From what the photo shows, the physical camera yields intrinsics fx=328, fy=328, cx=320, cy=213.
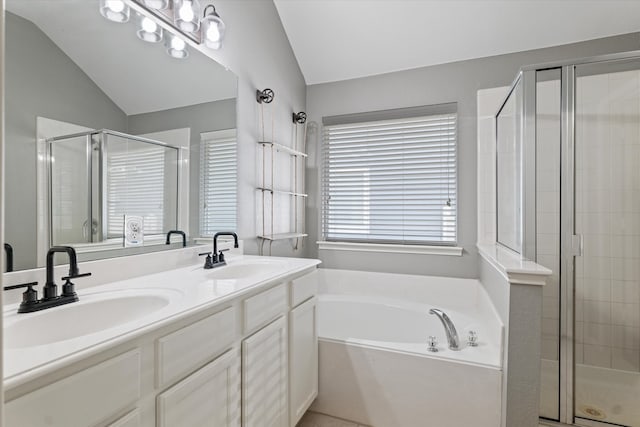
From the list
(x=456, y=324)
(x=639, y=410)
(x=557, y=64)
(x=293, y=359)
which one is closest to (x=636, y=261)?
(x=639, y=410)

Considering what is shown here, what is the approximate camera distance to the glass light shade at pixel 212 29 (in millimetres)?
1742

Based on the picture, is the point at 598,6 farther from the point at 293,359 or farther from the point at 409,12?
the point at 293,359

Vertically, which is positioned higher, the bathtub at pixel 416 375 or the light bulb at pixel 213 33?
the light bulb at pixel 213 33

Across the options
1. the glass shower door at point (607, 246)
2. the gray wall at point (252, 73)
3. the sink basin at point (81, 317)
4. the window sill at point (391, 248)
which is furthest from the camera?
the window sill at point (391, 248)

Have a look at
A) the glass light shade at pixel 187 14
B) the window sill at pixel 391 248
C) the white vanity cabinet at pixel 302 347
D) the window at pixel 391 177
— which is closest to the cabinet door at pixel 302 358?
the white vanity cabinet at pixel 302 347

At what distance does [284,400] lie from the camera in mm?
1533

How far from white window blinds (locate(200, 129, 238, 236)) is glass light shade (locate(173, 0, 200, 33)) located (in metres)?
0.53

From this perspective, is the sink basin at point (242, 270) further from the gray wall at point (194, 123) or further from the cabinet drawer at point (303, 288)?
the gray wall at point (194, 123)

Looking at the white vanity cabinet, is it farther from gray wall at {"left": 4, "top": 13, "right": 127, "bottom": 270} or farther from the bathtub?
gray wall at {"left": 4, "top": 13, "right": 127, "bottom": 270}

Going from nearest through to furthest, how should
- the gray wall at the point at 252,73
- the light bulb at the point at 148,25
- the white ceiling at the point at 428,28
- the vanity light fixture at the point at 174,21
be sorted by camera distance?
the vanity light fixture at the point at 174,21 → the light bulb at the point at 148,25 → the gray wall at the point at 252,73 → the white ceiling at the point at 428,28

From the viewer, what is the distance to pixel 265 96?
232cm

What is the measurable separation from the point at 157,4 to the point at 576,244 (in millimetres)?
2569

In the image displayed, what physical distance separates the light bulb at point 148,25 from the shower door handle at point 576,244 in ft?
8.09

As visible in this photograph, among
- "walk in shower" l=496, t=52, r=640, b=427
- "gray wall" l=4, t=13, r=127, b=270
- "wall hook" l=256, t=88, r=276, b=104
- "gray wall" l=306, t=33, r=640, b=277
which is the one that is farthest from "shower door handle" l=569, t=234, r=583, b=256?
"gray wall" l=4, t=13, r=127, b=270
